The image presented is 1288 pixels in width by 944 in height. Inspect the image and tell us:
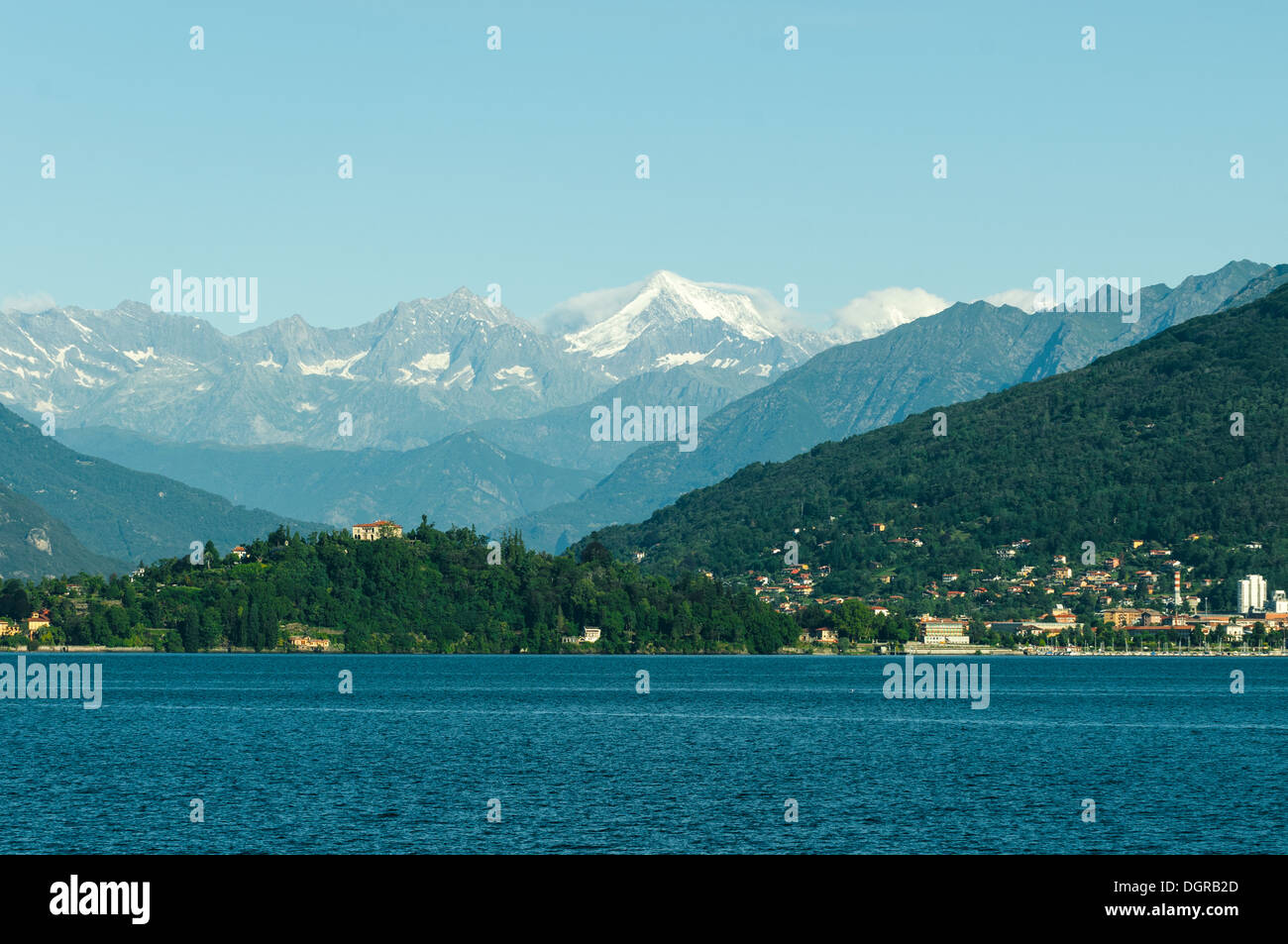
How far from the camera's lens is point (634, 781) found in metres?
106

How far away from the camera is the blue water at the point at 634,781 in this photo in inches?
3162

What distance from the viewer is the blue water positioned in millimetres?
80312

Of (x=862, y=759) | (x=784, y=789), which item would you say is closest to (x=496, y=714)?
(x=862, y=759)

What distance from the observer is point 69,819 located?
8575 cm
